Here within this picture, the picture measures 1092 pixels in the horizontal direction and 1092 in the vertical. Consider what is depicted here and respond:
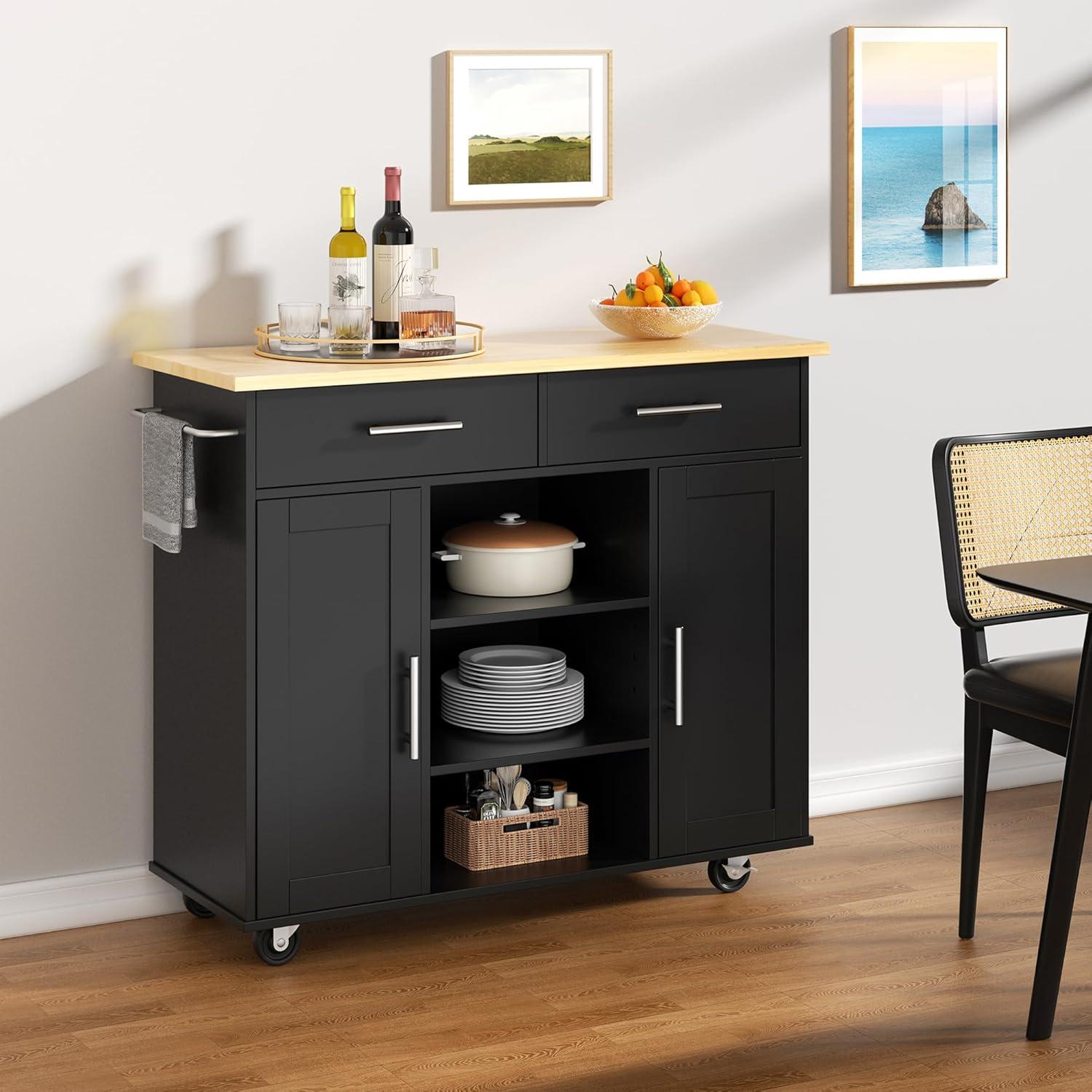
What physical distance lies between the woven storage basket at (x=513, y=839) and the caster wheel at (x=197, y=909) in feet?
1.54

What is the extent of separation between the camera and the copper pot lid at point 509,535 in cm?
335

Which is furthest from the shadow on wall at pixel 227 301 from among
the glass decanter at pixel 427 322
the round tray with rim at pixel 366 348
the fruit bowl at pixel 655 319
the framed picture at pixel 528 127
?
the fruit bowl at pixel 655 319

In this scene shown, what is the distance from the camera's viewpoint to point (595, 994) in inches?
121

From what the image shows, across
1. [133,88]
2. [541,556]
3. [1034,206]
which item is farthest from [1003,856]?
[133,88]

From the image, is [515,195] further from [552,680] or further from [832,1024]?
[832,1024]

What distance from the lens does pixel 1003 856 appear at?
3.79m

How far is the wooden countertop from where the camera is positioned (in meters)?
2.96

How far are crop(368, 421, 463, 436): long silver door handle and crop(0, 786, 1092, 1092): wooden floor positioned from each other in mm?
966

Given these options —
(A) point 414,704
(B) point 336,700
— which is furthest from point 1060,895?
(B) point 336,700

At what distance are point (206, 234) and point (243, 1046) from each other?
1.48 meters

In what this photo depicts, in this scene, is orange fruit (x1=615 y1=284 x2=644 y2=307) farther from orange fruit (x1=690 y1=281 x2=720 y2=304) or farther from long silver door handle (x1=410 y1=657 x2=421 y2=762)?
long silver door handle (x1=410 y1=657 x2=421 y2=762)

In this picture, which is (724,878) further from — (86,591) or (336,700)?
(86,591)

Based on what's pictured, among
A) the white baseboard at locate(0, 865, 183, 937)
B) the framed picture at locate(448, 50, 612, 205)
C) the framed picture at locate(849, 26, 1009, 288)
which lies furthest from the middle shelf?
the framed picture at locate(849, 26, 1009, 288)

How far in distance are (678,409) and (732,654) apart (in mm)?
505
